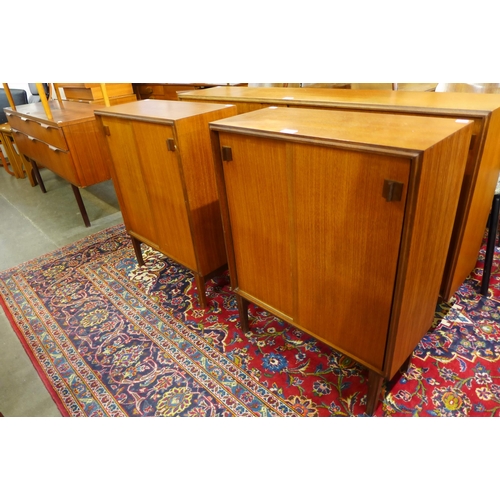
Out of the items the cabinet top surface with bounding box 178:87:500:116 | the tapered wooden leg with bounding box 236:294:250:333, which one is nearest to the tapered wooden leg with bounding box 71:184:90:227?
the cabinet top surface with bounding box 178:87:500:116

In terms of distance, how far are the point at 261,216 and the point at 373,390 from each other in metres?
0.71

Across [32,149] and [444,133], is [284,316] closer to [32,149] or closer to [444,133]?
[444,133]

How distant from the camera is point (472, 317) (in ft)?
5.56

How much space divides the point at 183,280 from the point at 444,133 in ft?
5.14

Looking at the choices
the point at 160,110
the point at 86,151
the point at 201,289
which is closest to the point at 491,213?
the point at 201,289

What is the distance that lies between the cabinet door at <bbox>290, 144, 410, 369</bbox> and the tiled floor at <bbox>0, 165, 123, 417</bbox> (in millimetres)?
1130

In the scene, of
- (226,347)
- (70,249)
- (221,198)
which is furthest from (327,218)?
(70,249)

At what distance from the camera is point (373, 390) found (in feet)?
4.18

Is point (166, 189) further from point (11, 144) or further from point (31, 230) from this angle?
point (11, 144)

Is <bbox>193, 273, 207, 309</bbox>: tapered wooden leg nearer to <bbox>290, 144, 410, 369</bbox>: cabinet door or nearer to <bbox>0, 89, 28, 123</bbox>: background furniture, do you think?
<bbox>290, 144, 410, 369</bbox>: cabinet door

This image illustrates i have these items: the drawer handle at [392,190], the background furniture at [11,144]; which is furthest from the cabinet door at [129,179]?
the background furniture at [11,144]

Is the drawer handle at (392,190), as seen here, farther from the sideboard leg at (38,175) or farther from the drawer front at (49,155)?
the sideboard leg at (38,175)

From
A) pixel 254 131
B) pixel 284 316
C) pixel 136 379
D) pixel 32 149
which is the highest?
pixel 254 131

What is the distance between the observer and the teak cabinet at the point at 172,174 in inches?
61.2
